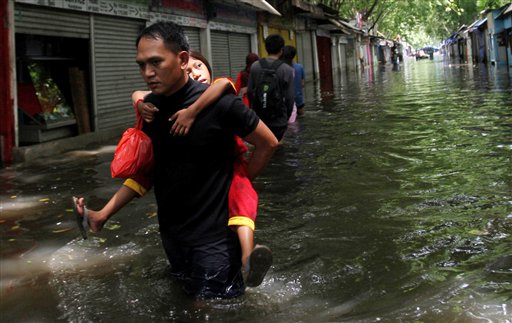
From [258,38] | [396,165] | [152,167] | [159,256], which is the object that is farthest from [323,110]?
[152,167]

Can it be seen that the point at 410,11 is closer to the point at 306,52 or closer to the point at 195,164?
the point at 306,52

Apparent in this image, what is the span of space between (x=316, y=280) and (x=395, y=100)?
1204 cm

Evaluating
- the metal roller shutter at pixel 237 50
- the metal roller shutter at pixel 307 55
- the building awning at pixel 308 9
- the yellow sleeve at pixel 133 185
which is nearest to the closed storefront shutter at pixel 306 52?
the metal roller shutter at pixel 307 55

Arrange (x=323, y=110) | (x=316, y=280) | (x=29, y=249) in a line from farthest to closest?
(x=323, y=110) → (x=29, y=249) → (x=316, y=280)

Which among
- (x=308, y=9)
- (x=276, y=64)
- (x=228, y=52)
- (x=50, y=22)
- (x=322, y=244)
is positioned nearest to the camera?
(x=322, y=244)

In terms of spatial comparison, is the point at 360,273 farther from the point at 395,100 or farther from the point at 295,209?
the point at 395,100

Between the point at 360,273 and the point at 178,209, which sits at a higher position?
the point at 178,209

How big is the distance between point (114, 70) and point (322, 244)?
8.26 metres

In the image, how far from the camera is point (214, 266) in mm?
2580

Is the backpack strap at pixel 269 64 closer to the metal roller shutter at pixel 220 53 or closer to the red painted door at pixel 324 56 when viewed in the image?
the metal roller shutter at pixel 220 53

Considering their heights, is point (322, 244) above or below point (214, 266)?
below

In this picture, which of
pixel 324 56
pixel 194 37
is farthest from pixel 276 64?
pixel 324 56

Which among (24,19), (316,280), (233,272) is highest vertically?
(24,19)

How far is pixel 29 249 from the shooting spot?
4.09m
